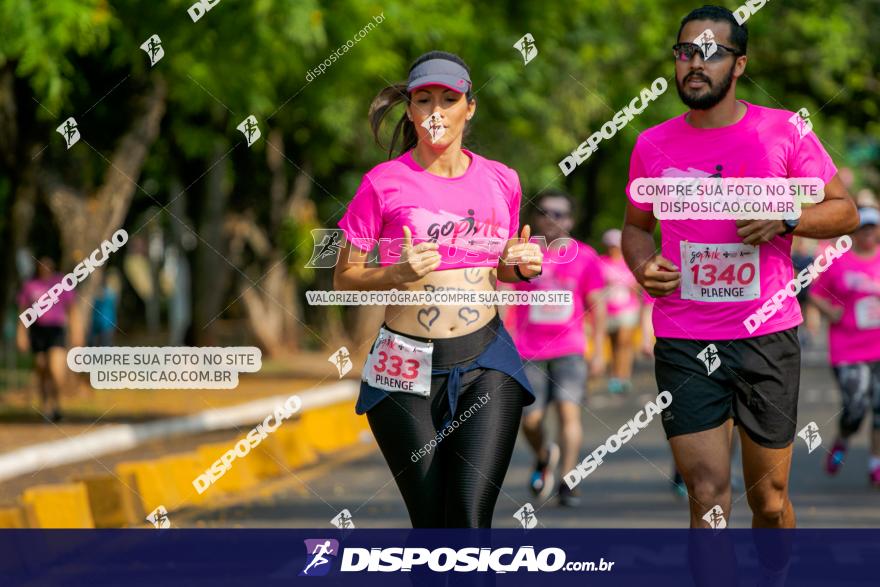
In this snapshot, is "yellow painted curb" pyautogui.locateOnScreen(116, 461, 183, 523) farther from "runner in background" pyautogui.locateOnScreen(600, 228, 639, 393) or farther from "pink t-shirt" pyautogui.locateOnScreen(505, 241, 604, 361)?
"runner in background" pyautogui.locateOnScreen(600, 228, 639, 393)

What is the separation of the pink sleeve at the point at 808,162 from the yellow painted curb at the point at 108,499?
5669 mm

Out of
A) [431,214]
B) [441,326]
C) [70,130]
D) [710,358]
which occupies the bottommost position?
[710,358]

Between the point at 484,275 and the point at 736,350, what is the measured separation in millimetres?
893

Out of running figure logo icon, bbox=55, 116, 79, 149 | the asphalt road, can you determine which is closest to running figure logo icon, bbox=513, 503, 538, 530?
the asphalt road

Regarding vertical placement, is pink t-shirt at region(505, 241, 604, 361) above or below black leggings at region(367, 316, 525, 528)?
above

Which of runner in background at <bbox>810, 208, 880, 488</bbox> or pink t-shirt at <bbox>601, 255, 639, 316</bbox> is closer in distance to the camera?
runner in background at <bbox>810, 208, 880, 488</bbox>

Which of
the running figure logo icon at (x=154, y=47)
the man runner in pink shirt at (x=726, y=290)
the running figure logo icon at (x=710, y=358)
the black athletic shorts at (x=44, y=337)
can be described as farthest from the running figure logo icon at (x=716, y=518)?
the black athletic shorts at (x=44, y=337)

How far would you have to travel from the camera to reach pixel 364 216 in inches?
249

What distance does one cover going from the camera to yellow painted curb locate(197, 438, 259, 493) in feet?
43.2

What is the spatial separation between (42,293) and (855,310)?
30.6ft

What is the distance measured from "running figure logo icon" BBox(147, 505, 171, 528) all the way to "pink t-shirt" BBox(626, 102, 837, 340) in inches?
201

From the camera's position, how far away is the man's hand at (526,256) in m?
6.20

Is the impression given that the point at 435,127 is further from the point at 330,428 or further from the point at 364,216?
the point at 330,428

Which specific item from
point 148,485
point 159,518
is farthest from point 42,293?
point 159,518
